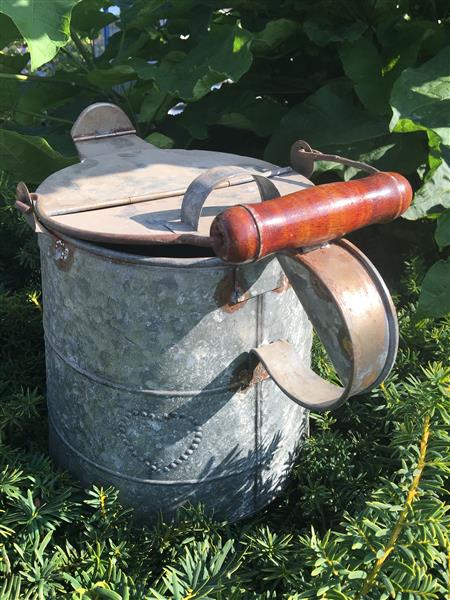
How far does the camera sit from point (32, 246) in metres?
1.95

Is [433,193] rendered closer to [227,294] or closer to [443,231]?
[443,231]

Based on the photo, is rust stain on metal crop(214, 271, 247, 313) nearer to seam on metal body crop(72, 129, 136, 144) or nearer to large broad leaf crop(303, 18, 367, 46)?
seam on metal body crop(72, 129, 136, 144)

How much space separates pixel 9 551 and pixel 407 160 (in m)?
1.48

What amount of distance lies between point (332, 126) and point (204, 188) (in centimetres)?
104

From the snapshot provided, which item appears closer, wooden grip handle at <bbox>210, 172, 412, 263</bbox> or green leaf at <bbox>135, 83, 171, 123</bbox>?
wooden grip handle at <bbox>210, 172, 412, 263</bbox>

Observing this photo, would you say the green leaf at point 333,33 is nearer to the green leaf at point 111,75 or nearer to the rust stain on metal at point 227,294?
the green leaf at point 111,75

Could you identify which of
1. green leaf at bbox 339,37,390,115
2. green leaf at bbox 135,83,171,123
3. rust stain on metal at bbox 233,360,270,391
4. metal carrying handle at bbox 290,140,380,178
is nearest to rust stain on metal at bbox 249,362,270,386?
rust stain on metal at bbox 233,360,270,391

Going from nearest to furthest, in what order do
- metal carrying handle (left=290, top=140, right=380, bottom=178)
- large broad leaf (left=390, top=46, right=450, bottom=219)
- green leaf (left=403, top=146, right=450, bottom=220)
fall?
metal carrying handle (left=290, top=140, right=380, bottom=178)
large broad leaf (left=390, top=46, right=450, bottom=219)
green leaf (left=403, top=146, right=450, bottom=220)

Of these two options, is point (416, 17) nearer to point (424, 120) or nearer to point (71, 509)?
point (424, 120)

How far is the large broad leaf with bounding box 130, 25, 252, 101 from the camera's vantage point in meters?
2.00

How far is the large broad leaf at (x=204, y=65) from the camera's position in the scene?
200 cm

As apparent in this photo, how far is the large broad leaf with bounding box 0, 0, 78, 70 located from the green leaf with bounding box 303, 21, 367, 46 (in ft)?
2.40

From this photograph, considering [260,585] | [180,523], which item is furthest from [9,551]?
[260,585]

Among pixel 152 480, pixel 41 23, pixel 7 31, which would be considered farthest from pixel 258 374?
pixel 7 31
